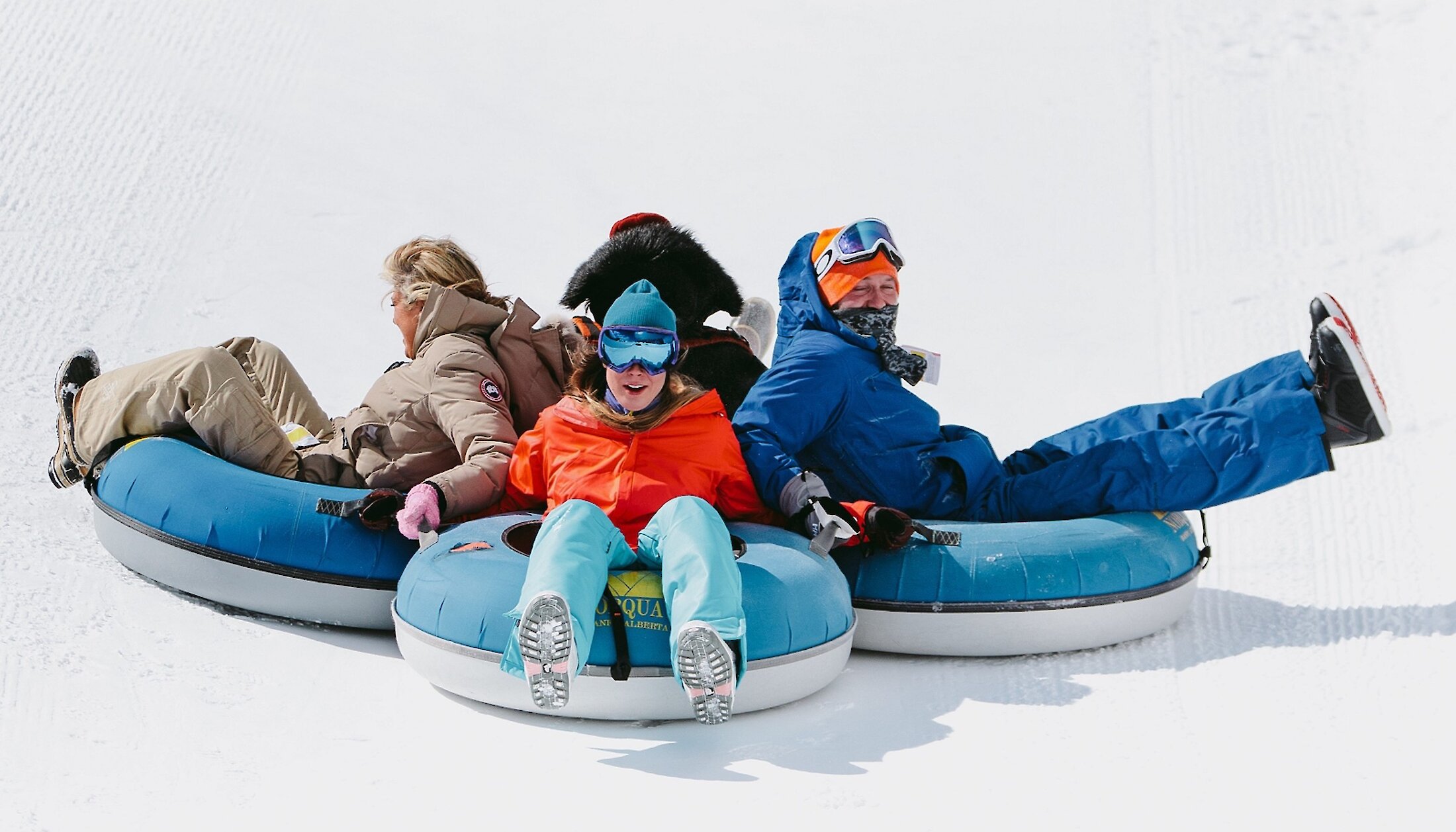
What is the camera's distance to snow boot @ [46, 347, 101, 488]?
4.64 metres

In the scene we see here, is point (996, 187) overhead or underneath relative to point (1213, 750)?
overhead

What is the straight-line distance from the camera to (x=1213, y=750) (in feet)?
10.7

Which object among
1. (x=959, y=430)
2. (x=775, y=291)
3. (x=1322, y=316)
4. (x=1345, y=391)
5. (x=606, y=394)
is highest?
(x=775, y=291)

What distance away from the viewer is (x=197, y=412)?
175 inches

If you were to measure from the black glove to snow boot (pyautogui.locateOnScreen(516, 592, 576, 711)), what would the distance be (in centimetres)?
109

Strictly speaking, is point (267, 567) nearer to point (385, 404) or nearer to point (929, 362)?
point (385, 404)

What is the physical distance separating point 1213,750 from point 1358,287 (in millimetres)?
5382

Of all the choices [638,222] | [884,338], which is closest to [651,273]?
[638,222]

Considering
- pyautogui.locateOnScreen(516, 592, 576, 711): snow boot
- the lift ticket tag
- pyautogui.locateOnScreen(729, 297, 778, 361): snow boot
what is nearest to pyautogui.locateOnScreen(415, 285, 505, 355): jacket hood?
the lift ticket tag

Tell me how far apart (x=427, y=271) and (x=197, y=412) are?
837 mm

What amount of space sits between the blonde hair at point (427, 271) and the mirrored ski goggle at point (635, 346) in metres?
0.88

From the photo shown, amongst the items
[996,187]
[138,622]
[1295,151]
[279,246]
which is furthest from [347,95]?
[138,622]

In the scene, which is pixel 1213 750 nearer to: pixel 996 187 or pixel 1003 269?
pixel 1003 269

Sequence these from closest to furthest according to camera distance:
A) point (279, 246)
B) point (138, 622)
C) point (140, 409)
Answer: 1. point (138, 622)
2. point (140, 409)
3. point (279, 246)
